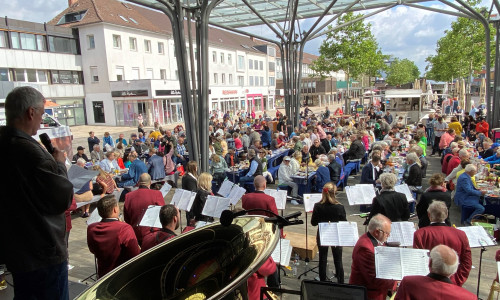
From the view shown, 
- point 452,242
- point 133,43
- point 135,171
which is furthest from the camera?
point 133,43

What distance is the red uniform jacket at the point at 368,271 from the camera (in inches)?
147

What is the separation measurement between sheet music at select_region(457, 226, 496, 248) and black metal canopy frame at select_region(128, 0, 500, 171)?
22.2 feet

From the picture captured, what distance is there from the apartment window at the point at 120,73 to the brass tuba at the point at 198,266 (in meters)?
33.6

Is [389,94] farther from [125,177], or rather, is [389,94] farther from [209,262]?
[209,262]

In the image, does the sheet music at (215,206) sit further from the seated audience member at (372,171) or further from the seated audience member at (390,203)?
the seated audience member at (372,171)

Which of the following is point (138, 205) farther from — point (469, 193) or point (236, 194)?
point (469, 193)

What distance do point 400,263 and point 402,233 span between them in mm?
1041

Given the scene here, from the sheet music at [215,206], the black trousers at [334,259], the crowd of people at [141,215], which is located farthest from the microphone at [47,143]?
the black trousers at [334,259]

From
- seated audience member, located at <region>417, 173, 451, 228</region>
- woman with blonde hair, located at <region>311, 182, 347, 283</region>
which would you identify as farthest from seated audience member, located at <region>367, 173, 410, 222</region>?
woman with blonde hair, located at <region>311, 182, 347, 283</region>

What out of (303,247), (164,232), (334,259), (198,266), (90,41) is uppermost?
(90,41)

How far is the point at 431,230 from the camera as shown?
4043 mm

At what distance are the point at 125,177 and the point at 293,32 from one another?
11.6 metres

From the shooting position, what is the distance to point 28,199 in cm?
209

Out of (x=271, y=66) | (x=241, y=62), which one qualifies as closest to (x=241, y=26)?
(x=241, y=62)
